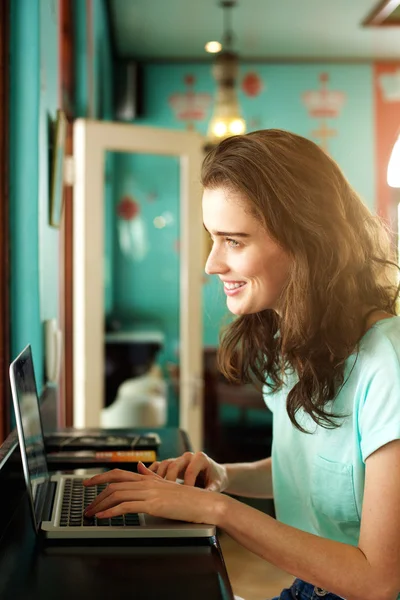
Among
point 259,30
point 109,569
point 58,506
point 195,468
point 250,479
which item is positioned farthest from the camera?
point 259,30

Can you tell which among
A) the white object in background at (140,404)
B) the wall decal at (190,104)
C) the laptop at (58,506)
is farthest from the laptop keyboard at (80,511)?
the wall decal at (190,104)

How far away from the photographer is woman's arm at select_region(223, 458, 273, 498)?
1.37 m

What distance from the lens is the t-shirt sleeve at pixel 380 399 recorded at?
98 cm

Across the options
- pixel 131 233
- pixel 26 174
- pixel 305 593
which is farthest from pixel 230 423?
pixel 305 593

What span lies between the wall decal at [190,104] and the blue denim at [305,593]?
13.5 feet

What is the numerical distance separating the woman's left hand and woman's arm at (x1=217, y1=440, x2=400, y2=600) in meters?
0.02

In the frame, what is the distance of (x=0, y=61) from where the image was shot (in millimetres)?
1593

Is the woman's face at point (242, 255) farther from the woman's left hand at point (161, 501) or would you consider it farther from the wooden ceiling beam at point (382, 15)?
the wooden ceiling beam at point (382, 15)

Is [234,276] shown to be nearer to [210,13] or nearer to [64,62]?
[64,62]

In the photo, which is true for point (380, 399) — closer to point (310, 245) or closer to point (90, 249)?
point (310, 245)

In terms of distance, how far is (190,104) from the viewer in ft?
16.2

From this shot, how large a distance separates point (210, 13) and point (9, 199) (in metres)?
2.96

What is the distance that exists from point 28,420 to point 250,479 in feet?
1.68

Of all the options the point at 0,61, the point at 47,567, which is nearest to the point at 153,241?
the point at 0,61
